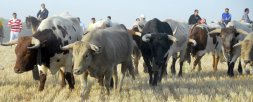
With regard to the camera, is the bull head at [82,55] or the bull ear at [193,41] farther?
the bull ear at [193,41]

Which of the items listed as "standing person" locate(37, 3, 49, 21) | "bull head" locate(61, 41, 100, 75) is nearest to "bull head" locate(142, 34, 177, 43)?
"bull head" locate(61, 41, 100, 75)

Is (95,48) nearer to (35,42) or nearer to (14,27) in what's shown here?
(35,42)

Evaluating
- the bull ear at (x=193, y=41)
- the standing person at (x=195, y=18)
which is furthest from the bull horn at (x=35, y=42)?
the standing person at (x=195, y=18)

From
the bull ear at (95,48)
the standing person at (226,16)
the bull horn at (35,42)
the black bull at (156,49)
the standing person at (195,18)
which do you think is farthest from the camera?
the standing person at (195,18)

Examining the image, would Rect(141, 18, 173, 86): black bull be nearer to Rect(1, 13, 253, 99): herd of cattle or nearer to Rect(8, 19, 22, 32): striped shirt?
Rect(1, 13, 253, 99): herd of cattle

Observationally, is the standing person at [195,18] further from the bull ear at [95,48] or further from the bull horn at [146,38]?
the bull ear at [95,48]

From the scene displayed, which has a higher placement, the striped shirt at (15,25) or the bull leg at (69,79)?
the bull leg at (69,79)

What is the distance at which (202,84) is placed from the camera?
11.2 m

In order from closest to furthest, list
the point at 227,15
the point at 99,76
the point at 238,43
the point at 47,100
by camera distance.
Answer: the point at 47,100
the point at 99,76
the point at 238,43
the point at 227,15

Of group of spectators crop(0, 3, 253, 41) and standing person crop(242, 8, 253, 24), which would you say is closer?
group of spectators crop(0, 3, 253, 41)

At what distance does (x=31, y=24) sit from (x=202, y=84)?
5405 millimetres

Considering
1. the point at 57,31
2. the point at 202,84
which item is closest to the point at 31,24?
the point at 57,31

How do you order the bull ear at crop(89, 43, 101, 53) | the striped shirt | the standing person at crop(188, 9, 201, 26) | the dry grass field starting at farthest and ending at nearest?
1. the striped shirt
2. the standing person at crop(188, 9, 201, 26)
3. the dry grass field
4. the bull ear at crop(89, 43, 101, 53)

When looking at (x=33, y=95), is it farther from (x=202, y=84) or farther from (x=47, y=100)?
(x=202, y=84)
